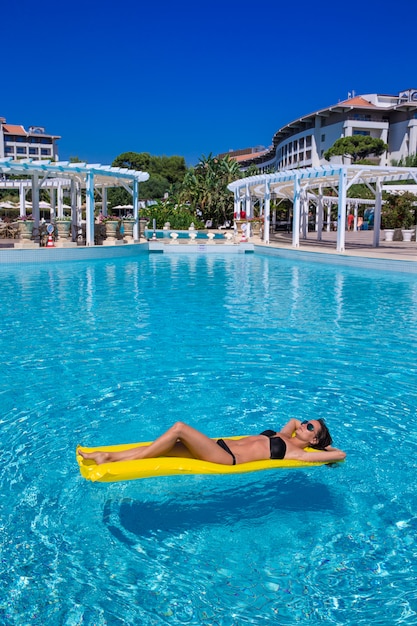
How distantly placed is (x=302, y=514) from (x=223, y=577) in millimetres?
796

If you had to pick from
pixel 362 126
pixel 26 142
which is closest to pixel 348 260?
pixel 362 126

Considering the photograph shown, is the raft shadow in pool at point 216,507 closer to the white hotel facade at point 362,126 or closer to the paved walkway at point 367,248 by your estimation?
the paved walkway at point 367,248

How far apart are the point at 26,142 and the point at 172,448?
112 metres

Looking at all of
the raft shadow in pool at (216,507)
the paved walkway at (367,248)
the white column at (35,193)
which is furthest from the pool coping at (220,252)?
the raft shadow in pool at (216,507)

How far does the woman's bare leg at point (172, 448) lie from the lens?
3.46 metres

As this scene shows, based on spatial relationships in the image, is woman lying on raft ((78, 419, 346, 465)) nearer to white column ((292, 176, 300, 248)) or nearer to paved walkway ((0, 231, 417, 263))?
paved walkway ((0, 231, 417, 263))

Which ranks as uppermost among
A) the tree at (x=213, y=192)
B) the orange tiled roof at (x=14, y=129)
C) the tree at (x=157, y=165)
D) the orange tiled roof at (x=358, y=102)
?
the orange tiled roof at (x=14, y=129)

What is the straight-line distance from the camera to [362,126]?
216 ft

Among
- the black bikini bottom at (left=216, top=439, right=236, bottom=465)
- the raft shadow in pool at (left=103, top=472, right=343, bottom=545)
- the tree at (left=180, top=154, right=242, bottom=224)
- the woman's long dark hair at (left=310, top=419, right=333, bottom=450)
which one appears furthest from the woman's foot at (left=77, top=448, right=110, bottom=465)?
the tree at (left=180, top=154, right=242, bottom=224)

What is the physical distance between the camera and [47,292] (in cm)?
1210

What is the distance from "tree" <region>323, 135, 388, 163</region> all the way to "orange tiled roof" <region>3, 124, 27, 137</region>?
63611 millimetres

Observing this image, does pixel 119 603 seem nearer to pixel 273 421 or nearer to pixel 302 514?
pixel 302 514

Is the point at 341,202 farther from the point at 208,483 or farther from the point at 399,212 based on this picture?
the point at 208,483

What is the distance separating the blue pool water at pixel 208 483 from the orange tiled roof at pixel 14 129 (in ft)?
341
